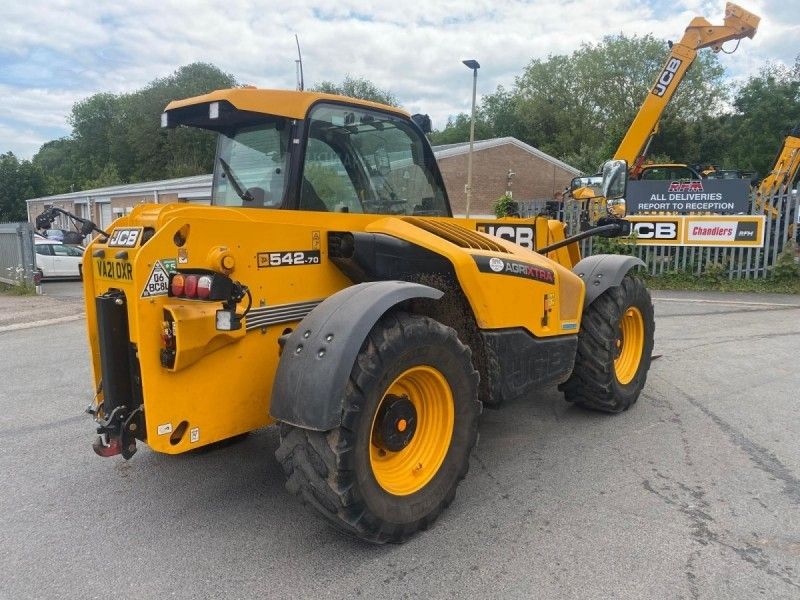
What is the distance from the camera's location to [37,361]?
7402 millimetres

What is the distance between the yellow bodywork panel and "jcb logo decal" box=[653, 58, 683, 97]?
12.0 m

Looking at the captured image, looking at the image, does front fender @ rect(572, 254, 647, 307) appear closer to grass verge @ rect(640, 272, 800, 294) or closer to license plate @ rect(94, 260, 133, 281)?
license plate @ rect(94, 260, 133, 281)

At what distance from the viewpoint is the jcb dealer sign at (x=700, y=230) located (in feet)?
39.9

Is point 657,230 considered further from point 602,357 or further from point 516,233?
point 602,357

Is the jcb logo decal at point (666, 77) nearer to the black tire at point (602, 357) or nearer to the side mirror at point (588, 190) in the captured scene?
the side mirror at point (588, 190)

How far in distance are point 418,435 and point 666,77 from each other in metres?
13.2

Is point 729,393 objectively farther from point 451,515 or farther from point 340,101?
point 340,101

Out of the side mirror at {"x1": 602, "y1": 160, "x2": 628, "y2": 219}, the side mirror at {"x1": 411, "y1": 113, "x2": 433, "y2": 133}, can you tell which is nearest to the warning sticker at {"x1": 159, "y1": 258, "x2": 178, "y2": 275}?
the side mirror at {"x1": 411, "y1": 113, "x2": 433, "y2": 133}

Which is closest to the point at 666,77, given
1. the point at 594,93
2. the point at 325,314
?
the point at 325,314

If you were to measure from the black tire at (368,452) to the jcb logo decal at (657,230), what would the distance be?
11068 millimetres

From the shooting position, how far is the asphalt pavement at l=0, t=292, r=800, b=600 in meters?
2.74

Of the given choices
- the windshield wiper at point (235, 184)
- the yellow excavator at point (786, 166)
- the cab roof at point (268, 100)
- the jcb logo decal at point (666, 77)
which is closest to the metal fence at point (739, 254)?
the yellow excavator at point (786, 166)

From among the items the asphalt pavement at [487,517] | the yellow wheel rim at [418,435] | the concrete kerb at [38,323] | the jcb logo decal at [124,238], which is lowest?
the concrete kerb at [38,323]

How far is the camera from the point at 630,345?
533cm
